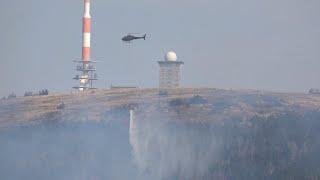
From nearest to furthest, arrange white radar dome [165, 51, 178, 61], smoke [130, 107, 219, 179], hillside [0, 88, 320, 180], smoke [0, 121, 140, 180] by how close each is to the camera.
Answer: hillside [0, 88, 320, 180]
smoke [0, 121, 140, 180]
smoke [130, 107, 219, 179]
white radar dome [165, 51, 178, 61]

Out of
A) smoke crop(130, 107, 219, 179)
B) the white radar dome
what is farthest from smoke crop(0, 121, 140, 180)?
the white radar dome

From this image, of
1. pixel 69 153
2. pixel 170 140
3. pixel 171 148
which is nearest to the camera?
pixel 69 153

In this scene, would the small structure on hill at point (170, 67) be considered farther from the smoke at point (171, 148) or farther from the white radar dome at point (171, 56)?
the smoke at point (171, 148)

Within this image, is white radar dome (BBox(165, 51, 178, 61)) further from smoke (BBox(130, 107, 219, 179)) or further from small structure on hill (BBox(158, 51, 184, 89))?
smoke (BBox(130, 107, 219, 179))

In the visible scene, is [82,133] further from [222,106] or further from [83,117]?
[222,106]

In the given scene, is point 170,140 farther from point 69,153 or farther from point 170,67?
point 170,67

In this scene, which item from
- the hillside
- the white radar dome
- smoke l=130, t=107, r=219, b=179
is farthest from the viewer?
the white radar dome

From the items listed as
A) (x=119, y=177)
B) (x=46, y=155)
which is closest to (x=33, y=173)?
(x=46, y=155)

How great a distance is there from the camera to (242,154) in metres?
120

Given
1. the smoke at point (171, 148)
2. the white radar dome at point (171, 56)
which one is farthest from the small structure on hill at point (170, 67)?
the smoke at point (171, 148)

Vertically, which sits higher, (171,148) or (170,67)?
(170,67)

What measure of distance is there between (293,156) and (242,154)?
7.33 metres

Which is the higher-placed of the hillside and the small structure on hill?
the small structure on hill

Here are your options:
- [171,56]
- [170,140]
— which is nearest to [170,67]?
[171,56]
